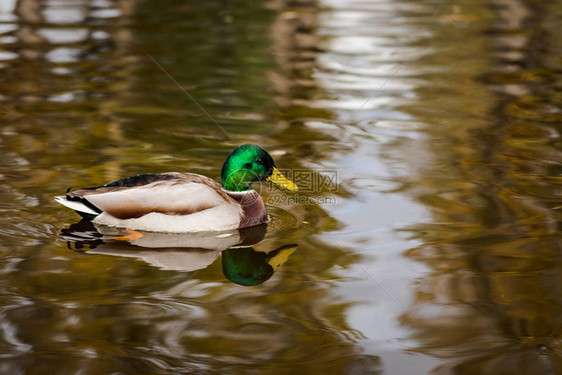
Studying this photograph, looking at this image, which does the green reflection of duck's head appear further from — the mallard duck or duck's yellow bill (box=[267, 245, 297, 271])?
the mallard duck

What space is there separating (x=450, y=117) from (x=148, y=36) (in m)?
5.96

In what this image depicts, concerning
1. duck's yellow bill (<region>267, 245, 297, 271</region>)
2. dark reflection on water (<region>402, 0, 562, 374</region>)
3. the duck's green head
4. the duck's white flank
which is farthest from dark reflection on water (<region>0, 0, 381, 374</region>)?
dark reflection on water (<region>402, 0, 562, 374</region>)

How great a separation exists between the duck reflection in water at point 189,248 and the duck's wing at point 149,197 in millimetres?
176

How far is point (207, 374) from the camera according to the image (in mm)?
4223

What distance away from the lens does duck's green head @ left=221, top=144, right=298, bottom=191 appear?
6449mm

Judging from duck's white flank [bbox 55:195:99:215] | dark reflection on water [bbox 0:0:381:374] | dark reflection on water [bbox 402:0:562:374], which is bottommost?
dark reflection on water [bbox 402:0:562:374]

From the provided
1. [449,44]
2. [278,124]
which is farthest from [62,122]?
[449,44]

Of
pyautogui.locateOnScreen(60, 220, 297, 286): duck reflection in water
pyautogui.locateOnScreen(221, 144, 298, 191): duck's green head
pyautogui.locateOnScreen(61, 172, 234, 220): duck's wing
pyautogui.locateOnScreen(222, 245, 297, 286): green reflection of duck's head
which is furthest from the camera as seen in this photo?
pyautogui.locateOnScreen(221, 144, 298, 191): duck's green head

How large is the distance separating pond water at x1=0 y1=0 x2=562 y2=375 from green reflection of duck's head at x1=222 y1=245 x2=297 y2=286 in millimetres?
23

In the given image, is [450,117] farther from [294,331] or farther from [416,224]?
[294,331]

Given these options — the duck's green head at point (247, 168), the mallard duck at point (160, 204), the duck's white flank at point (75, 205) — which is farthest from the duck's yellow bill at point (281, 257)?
the duck's white flank at point (75, 205)

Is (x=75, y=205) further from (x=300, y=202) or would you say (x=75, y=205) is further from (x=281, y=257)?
(x=300, y=202)

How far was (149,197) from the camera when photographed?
6.12 m

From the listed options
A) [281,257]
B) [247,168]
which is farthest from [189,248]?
[247,168]
